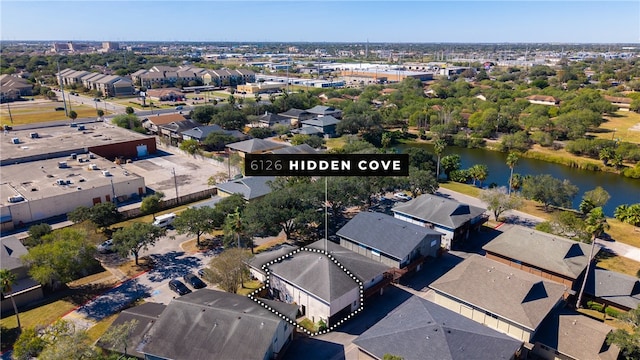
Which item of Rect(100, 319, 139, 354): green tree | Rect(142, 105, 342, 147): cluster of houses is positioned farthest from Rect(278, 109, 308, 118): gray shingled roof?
Rect(100, 319, 139, 354): green tree

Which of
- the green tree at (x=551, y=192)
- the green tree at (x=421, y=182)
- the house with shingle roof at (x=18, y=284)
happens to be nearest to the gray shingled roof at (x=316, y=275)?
the house with shingle roof at (x=18, y=284)

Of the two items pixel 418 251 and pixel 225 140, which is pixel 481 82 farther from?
pixel 418 251

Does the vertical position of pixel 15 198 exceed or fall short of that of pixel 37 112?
it falls short

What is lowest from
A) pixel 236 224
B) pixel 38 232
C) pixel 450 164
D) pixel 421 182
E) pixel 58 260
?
pixel 38 232

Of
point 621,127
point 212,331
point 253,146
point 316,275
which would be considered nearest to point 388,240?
point 316,275

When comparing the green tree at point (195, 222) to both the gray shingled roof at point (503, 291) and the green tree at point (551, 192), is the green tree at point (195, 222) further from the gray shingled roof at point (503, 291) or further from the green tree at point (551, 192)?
the green tree at point (551, 192)

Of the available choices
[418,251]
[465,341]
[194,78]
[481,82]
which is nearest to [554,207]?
[418,251]

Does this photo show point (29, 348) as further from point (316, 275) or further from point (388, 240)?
point (388, 240)
